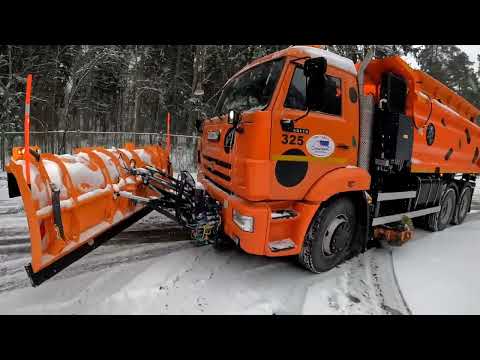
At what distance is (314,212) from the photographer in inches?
119

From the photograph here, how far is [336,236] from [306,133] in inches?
54.1

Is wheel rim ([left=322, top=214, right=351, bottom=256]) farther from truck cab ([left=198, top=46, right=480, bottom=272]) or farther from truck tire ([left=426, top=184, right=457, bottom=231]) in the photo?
truck tire ([left=426, top=184, right=457, bottom=231])

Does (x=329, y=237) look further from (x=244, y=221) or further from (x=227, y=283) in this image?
(x=227, y=283)

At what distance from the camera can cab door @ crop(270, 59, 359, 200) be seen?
9.18ft

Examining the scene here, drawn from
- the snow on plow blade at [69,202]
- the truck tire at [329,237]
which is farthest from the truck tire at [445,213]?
the snow on plow blade at [69,202]

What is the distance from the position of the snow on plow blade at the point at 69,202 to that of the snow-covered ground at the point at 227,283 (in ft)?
1.45

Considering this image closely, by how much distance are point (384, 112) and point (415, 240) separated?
8.28 feet

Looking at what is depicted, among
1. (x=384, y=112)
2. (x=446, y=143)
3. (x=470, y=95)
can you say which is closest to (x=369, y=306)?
(x=384, y=112)

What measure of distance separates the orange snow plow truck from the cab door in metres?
0.01

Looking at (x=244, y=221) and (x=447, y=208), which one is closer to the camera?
(x=244, y=221)

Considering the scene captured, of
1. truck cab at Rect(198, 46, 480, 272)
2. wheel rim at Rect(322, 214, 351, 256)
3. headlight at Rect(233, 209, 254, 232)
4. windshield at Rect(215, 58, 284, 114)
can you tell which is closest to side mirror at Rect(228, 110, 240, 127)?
truck cab at Rect(198, 46, 480, 272)

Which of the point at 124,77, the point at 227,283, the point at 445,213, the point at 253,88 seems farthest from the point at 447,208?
the point at 124,77

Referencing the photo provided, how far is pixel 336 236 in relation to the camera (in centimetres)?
342
